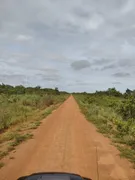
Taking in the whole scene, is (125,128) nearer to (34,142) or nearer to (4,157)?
(34,142)

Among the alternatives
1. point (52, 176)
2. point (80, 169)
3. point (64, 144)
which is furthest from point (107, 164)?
point (52, 176)

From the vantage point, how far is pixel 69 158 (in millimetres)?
9195

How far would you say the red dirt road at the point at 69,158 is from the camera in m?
7.76

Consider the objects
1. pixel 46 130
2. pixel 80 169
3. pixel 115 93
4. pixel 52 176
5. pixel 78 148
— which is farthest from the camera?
pixel 115 93

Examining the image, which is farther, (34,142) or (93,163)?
(34,142)

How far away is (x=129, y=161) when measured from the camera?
9.23 m

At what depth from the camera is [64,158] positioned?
916 centimetres

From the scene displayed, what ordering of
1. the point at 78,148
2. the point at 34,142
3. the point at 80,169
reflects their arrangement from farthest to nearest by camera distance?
the point at 34,142
the point at 78,148
the point at 80,169

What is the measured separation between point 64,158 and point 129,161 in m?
2.23

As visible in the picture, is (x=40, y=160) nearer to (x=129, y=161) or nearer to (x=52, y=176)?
(x=129, y=161)

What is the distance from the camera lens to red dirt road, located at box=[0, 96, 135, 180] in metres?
7.76

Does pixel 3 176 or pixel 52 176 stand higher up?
pixel 52 176

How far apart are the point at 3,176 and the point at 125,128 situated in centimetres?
941

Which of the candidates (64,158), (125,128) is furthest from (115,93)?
(64,158)
